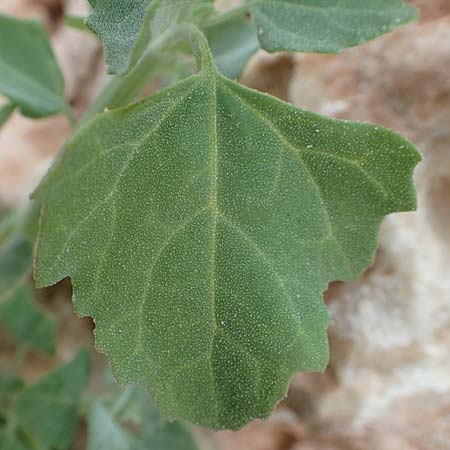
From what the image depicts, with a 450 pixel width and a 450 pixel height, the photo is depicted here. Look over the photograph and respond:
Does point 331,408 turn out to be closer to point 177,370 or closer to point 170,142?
point 177,370

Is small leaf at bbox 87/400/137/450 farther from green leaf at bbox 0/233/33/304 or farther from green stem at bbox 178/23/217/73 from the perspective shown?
green stem at bbox 178/23/217/73

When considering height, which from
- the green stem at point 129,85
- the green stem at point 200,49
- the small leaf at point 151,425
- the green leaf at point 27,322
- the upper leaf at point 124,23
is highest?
the upper leaf at point 124,23

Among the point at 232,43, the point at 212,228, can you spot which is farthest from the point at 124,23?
the point at 232,43

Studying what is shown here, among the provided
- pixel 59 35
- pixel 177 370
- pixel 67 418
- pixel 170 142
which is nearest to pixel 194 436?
pixel 67 418

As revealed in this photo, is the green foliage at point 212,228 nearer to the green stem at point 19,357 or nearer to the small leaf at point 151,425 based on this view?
the small leaf at point 151,425

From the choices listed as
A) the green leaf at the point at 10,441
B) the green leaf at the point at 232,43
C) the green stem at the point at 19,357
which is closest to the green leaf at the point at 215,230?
the green leaf at the point at 232,43

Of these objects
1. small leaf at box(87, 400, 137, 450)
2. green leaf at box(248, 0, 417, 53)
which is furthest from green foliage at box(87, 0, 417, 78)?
small leaf at box(87, 400, 137, 450)

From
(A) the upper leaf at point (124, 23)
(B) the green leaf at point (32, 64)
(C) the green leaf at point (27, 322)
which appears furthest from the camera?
(C) the green leaf at point (27, 322)
